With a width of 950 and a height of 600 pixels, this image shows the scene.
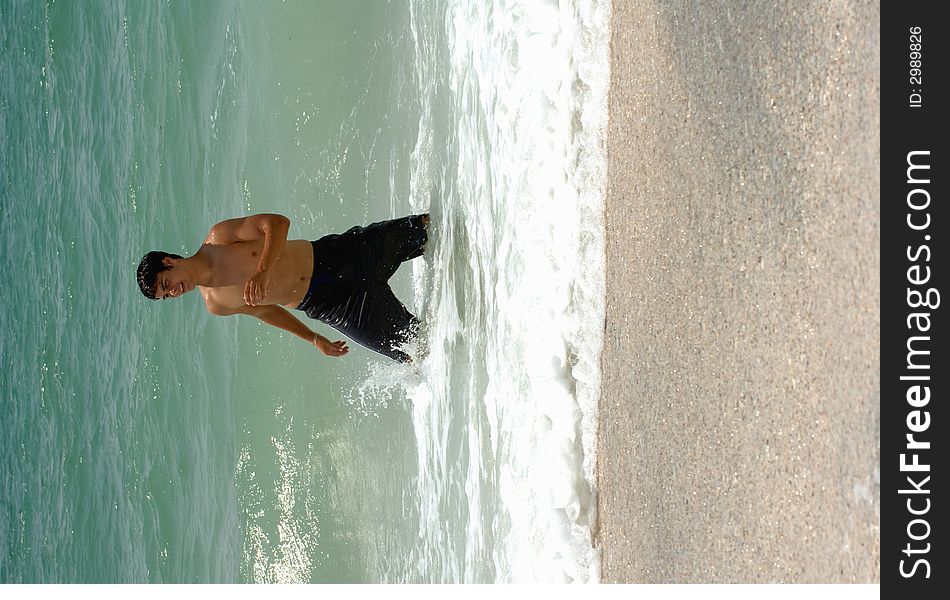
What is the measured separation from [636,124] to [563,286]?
78 cm

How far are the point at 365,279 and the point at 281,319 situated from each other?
1.65ft

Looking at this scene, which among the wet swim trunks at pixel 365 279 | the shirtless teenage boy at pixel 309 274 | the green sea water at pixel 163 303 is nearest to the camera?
the shirtless teenage boy at pixel 309 274

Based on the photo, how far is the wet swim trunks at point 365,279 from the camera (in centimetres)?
502

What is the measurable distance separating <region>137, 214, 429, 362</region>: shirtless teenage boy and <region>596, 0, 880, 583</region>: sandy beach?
188 cm

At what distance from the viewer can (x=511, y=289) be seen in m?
4.38

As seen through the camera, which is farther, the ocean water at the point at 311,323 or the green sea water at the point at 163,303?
the green sea water at the point at 163,303

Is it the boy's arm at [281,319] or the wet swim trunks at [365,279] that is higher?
the wet swim trunks at [365,279]

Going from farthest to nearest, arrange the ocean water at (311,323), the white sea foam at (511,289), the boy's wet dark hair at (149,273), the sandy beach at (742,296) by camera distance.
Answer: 1. the boy's wet dark hair at (149,273)
2. the ocean water at (311,323)
3. the white sea foam at (511,289)
4. the sandy beach at (742,296)

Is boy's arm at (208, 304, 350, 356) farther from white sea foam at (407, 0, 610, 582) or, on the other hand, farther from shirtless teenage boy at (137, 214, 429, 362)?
white sea foam at (407, 0, 610, 582)

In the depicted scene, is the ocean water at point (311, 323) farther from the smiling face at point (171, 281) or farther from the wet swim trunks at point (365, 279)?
the smiling face at point (171, 281)

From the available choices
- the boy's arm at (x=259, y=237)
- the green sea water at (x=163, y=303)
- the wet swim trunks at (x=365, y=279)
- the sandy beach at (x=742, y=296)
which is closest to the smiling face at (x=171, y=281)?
the boy's arm at (x=259, y=237)

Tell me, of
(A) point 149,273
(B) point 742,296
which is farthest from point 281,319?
(B) point 742,296

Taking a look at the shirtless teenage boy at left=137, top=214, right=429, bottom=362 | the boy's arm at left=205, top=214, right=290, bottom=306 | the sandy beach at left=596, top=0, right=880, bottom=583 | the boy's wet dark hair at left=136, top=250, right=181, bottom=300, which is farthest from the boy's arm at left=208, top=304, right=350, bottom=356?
the sandy beach at left=596, top=0, right=880, bottom=583
